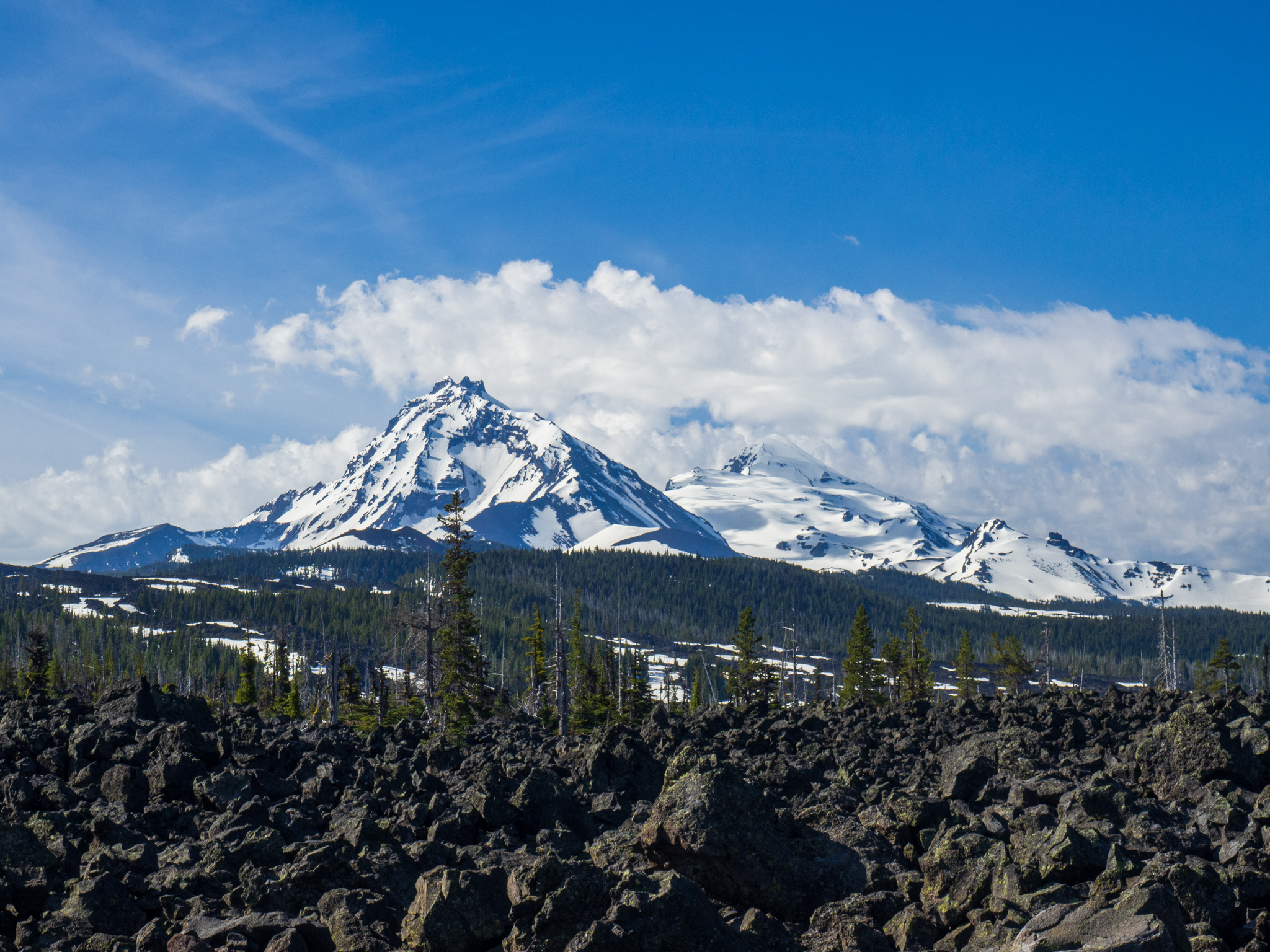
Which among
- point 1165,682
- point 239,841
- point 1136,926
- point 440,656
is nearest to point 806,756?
point 239,841

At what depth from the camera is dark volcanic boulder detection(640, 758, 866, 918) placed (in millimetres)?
12891

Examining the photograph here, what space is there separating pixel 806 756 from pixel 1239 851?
1479 cm

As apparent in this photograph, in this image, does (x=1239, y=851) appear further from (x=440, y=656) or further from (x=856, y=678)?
(x=856, y=678)

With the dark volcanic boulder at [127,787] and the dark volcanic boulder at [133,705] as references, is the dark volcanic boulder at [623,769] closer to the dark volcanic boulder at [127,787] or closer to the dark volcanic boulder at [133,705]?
the dark volcanic boulder at [127,787]

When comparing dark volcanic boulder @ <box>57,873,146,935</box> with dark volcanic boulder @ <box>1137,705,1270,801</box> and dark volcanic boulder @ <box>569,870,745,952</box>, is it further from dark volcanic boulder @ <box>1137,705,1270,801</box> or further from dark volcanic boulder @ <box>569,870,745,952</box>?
dark volcanic boulder @ <box>1137,705,1270,801</box>

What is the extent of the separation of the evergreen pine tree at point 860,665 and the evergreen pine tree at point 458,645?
1536 inches

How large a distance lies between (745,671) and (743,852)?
212ft

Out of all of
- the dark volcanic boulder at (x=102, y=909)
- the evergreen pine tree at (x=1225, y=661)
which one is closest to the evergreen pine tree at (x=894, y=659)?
the evergreen pine tree at (x=1225, y=661)

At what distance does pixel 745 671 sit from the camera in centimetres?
7625

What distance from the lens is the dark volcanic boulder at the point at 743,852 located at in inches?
508

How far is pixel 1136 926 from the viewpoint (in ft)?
28.8

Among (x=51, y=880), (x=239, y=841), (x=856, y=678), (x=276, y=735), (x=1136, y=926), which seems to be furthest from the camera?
(x=856, y=678)

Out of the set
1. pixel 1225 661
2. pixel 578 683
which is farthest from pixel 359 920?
pixel 1225 661

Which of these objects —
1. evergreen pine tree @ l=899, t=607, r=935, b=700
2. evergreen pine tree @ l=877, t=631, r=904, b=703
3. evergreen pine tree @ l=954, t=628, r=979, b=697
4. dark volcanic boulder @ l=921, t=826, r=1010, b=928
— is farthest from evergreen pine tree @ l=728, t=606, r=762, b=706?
dark volcanic boulder @ l=921, t=826, r=1010, b=928
